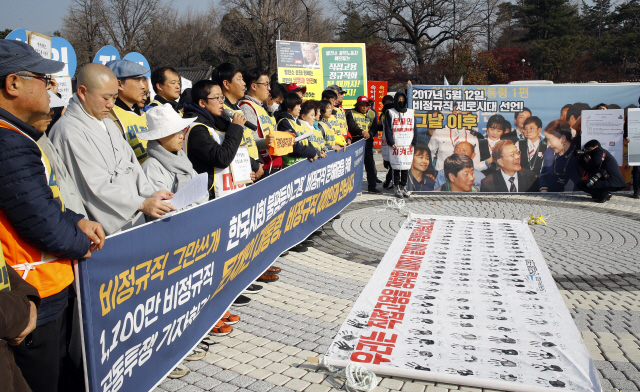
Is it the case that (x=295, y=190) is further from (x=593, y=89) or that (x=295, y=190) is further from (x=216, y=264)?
(x=593, y=89)

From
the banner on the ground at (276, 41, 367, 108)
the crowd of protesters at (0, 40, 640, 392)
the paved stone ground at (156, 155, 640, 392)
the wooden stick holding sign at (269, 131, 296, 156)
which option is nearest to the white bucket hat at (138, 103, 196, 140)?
the crowd of protesters at (0, 40, 640, 392)

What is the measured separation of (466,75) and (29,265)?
4251 cm

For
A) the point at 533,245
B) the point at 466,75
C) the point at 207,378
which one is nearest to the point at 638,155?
the point at 533,245

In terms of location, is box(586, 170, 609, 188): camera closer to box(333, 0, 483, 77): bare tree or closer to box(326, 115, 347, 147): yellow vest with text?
box(326, 115, 347, 147): yellow vest with text

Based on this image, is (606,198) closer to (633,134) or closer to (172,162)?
(633,134)

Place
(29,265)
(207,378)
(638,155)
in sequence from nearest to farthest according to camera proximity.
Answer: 1. (29,265)
2. (207,378)
3. (638,155)

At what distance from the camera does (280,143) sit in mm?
5582

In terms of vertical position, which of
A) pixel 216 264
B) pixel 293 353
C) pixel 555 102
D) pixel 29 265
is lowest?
pixel 293 353

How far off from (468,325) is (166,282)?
244 centimetres

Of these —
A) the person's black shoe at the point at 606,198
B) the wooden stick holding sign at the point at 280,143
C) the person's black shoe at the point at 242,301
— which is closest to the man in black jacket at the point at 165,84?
the wooden stick holding sign at the point at 280,143

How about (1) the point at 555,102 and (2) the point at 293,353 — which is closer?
(2) the point at 293,353

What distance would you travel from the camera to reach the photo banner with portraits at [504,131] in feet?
34.0

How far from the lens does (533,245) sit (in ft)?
21.0

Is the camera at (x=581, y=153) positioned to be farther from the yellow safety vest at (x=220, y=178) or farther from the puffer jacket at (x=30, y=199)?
the puffer jacket at (x=30, y=199)
